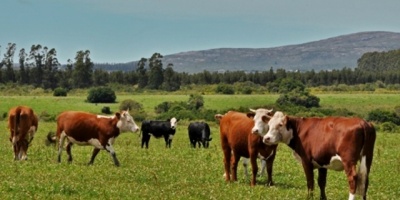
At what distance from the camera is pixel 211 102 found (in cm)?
10469

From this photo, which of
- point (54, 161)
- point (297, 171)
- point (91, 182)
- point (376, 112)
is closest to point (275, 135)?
point (91, 182)

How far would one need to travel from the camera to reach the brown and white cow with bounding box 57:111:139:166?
2258 centimetres

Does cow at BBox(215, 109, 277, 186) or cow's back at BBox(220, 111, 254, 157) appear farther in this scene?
cow's back at BBox(220, 111, 254, 157)

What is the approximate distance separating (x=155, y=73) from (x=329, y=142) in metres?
151

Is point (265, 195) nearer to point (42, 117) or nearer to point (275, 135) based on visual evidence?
point (275, 135)

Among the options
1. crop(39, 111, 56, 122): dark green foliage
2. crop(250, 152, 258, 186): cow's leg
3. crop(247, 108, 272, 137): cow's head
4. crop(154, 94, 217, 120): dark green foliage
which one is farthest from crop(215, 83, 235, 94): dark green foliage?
crop(247, 108, 272, 137): cow's head

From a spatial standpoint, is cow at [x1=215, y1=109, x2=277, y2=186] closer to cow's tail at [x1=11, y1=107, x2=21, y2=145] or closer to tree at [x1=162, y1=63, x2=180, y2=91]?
cow's tail at [x1=11, y1=107, x2=21, y2=145]

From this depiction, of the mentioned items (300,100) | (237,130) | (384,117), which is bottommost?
(384,117)

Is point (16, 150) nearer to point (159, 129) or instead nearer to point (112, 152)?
point (112, 152)

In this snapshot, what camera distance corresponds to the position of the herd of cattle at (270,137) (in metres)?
14.2

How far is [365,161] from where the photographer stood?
1430 centimetres

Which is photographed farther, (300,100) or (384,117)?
(300,100)

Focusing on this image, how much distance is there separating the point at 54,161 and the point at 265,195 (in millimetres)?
10483

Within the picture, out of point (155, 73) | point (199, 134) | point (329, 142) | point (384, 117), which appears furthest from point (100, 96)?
point (329, 142)
